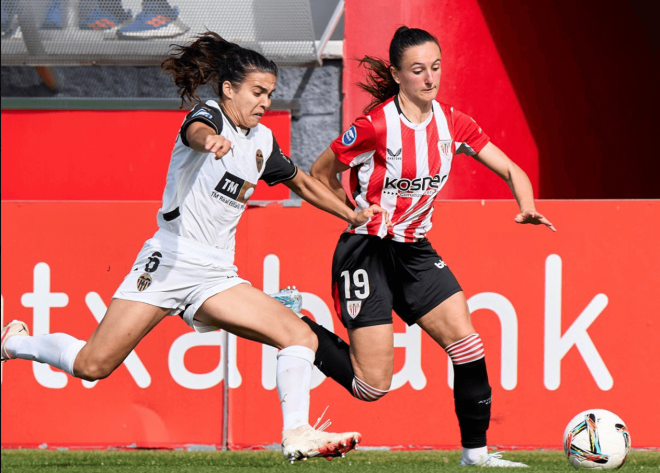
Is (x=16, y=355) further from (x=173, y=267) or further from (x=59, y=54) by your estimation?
(x=59, y=54)

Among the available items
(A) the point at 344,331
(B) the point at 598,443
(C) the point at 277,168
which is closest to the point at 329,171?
(C) the point at 277,168

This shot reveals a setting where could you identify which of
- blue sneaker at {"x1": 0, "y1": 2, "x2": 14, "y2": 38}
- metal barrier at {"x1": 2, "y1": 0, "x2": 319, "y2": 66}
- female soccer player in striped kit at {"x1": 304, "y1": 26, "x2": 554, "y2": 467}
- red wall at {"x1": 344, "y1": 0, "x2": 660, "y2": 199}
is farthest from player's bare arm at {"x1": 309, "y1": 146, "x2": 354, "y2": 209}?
blue sneaker at {"x1": 0, "y1": 2, "x2": 14, "y2": 38}

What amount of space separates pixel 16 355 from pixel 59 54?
3.98 metres

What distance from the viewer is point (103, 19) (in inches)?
315

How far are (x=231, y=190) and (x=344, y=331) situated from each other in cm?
192

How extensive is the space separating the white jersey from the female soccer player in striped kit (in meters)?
0.62

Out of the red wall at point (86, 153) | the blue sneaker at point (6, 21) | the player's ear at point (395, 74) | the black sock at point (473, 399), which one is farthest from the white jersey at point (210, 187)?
the blue sneaker at point (6, 21)

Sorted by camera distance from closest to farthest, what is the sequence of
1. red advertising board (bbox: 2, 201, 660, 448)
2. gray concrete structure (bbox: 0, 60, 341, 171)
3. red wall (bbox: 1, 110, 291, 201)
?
red advertising board (bbox: 2, 201, 660, 448)
gray concrete structure (bbox: 0, 60, 341, 171)
red wall (bbox: 1, 110, 291, 201)

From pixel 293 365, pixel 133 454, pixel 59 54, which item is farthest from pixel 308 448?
pixel 59 54

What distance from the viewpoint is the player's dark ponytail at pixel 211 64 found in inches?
177

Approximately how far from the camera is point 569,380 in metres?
5.83

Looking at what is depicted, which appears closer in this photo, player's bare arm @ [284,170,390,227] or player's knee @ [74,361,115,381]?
player's knee @ [74,361,115,381]

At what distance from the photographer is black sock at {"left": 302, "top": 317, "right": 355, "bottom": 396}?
496cm

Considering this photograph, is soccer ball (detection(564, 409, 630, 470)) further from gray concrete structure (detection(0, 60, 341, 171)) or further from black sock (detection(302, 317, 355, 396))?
gray concrete structure (detection(0, 60, 341, 171))
